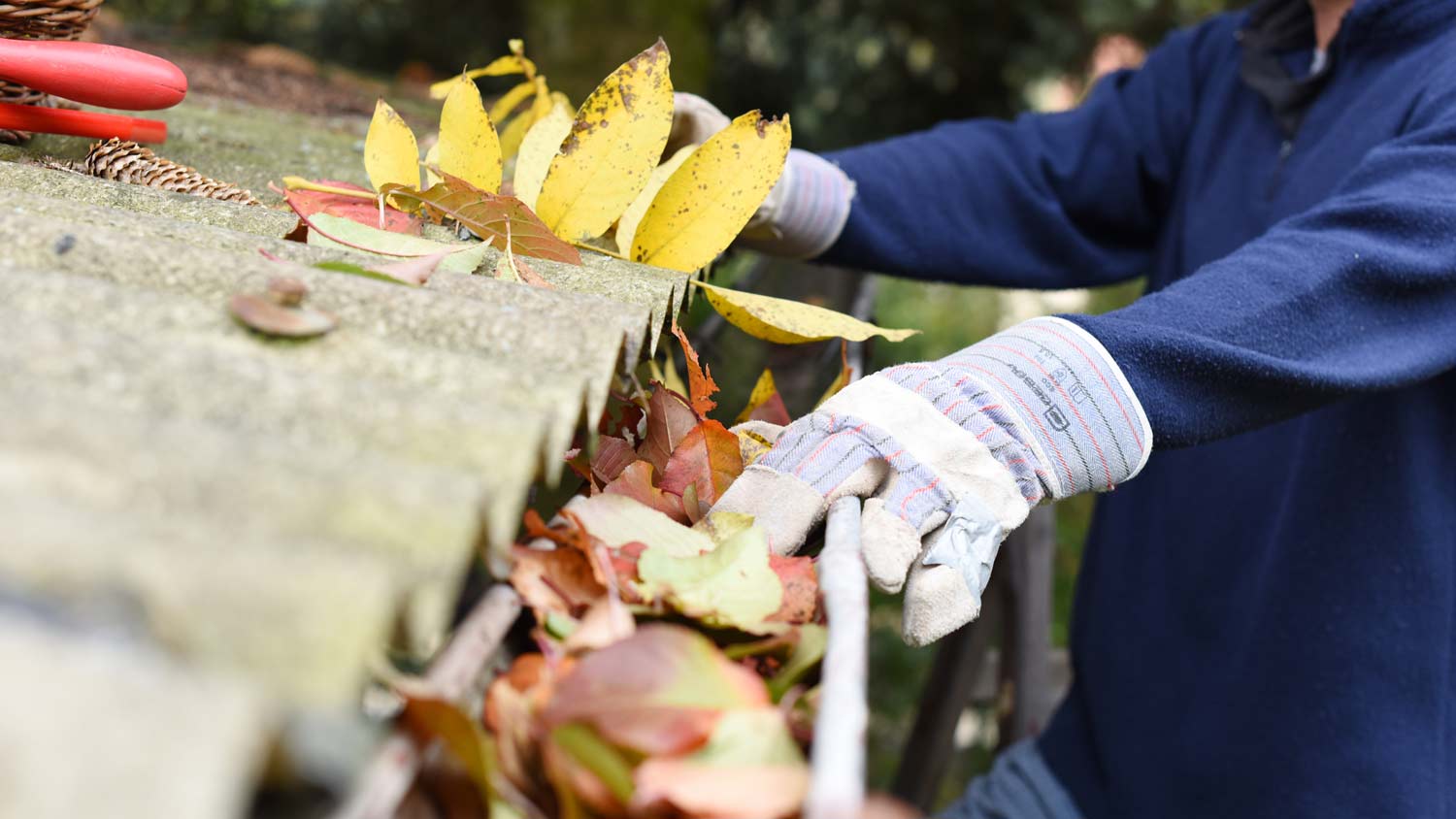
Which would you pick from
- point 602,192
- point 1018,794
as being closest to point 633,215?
point 602,192

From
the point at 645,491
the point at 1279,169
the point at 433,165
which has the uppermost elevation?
the point at 433,165

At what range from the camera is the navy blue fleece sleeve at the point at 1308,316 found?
3.02ft

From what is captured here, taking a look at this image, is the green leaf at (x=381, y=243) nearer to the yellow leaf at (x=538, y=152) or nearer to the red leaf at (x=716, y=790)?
the yellow leaf at (x=538, y=152)

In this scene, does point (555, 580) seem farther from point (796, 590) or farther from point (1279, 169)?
point (1279, 169)

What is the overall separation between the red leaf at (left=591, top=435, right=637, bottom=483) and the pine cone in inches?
17.1

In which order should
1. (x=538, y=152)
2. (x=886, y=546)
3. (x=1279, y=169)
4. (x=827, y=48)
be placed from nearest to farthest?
(x=886, y=546), (x=538, y=152), (x=1279, y=169), (x=827, y=48)

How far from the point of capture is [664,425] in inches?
32.3

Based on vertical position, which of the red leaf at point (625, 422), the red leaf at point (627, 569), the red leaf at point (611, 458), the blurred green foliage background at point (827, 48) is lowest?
the blurred green foliage background at point (827, 48)

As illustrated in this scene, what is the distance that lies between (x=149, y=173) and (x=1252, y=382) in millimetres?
996

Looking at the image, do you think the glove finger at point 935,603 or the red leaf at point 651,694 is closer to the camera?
the red leaf at point 651,694

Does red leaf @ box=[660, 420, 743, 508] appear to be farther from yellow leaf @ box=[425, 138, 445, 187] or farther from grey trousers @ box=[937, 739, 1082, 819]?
grey trousers @ box=[937, 739, 1082, 819]

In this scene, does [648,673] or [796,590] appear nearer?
[648,673]

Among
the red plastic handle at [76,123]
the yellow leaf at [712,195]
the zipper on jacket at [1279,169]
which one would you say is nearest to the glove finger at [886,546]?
the yellow leaf at [712,195]

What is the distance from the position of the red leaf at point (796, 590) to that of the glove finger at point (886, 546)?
0.23 ft
